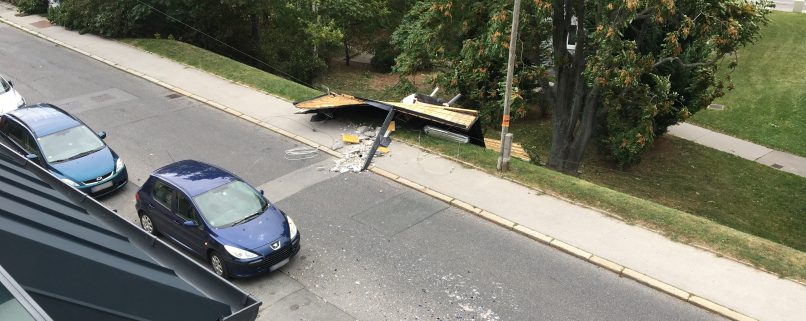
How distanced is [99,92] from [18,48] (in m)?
8.22

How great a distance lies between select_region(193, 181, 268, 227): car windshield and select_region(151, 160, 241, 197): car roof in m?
0.14

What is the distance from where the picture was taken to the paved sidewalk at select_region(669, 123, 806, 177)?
69.7 feet

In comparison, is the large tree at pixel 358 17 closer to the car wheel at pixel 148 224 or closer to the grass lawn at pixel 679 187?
the grass lawn at pixel 679 187

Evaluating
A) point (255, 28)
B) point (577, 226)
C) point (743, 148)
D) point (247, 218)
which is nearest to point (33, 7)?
point (255, 28)

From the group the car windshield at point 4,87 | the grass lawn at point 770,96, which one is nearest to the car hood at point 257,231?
the car windshield at point 4,87

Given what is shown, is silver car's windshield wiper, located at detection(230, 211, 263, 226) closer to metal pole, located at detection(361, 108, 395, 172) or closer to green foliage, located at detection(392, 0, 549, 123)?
metal pole, located at detection(361, 108, 395, 172)

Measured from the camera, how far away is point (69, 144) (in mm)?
14008

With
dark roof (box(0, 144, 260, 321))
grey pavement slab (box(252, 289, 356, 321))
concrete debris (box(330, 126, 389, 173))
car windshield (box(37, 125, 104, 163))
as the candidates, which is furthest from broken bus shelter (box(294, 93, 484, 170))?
dark roof (box(0, 144, 260, 321))

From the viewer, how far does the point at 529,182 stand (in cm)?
1388

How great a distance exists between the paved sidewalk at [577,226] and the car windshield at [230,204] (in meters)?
4.03

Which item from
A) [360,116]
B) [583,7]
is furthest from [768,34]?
[360,116]

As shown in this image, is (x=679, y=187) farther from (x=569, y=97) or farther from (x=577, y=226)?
(x=577, y=226)

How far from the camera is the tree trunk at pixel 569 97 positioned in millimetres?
17328

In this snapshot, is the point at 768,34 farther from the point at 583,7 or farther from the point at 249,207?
the point at 249,207
